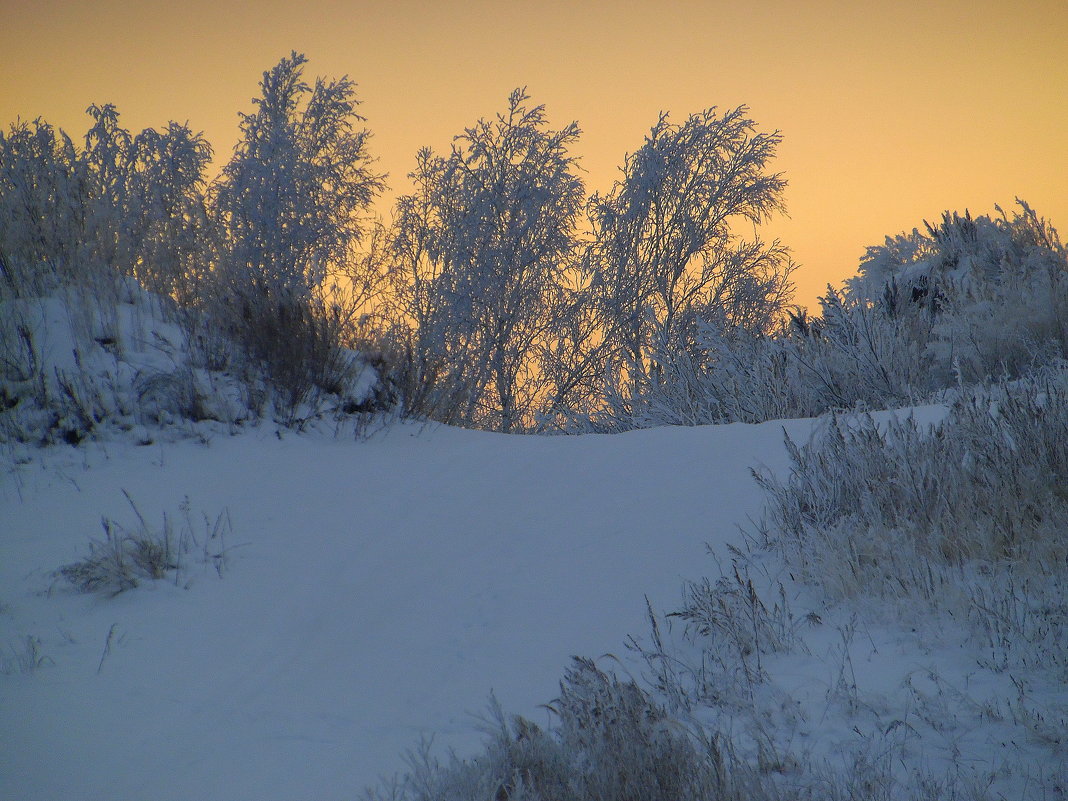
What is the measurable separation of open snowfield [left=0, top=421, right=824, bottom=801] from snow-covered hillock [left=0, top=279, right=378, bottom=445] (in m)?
0.26

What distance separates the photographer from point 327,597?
10.9 feet

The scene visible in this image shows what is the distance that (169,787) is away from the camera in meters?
2.05

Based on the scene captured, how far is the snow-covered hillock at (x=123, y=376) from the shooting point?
14.9ft

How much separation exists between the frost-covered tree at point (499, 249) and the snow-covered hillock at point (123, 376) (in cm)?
995

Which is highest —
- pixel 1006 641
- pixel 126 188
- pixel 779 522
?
pixel 126 188

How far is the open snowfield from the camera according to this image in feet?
7.31

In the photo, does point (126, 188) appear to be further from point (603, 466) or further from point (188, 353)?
point (603, 466)

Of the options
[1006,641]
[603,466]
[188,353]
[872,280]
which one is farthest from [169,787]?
[872,280]

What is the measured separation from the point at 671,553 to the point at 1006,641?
1.44 m

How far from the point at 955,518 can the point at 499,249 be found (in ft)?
45.8

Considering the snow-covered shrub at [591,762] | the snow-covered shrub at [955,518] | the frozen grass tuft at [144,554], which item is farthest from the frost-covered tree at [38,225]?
the snow-covered shrub at [955,518]

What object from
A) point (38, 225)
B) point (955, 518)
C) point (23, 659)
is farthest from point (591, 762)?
point (38, 225)

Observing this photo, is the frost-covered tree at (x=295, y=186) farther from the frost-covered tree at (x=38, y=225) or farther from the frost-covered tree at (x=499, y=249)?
the frost-covered tree at (x=38, y=225)

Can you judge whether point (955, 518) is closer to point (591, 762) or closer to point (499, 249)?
point (591, 762)
